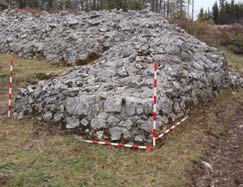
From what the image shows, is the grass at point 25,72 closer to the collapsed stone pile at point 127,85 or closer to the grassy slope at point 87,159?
the collapsed stone pile at point 127,85

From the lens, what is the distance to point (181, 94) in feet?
29.8

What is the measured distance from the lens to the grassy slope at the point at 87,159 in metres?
5.95

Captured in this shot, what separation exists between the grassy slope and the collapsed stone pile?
1.49 feet

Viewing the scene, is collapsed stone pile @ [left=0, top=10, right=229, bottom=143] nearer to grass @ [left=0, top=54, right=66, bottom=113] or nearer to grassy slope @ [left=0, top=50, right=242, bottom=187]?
grassy slope @ [left=0, top=50, right=242, bottom=187]

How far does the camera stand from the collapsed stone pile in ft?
25.1

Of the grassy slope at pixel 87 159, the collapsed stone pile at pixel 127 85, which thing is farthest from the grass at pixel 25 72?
the grassy slope at pixel 87 159

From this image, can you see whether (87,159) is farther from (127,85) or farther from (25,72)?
(25,72)

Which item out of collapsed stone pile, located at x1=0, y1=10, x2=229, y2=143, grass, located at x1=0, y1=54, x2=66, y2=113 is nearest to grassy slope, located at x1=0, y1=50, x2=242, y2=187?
collapsed stone pile, located at x1=0, y1=10, x2=229, y2=143

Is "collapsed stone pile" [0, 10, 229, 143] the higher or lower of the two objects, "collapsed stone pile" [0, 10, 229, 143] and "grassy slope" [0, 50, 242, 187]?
the higher

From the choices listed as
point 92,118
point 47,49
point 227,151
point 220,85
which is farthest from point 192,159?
point 47,49

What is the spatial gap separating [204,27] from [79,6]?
958 inches

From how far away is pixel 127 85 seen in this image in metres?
8.65

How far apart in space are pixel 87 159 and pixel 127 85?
2.66 meters

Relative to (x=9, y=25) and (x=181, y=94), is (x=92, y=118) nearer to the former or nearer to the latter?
(x=181, y=94)
